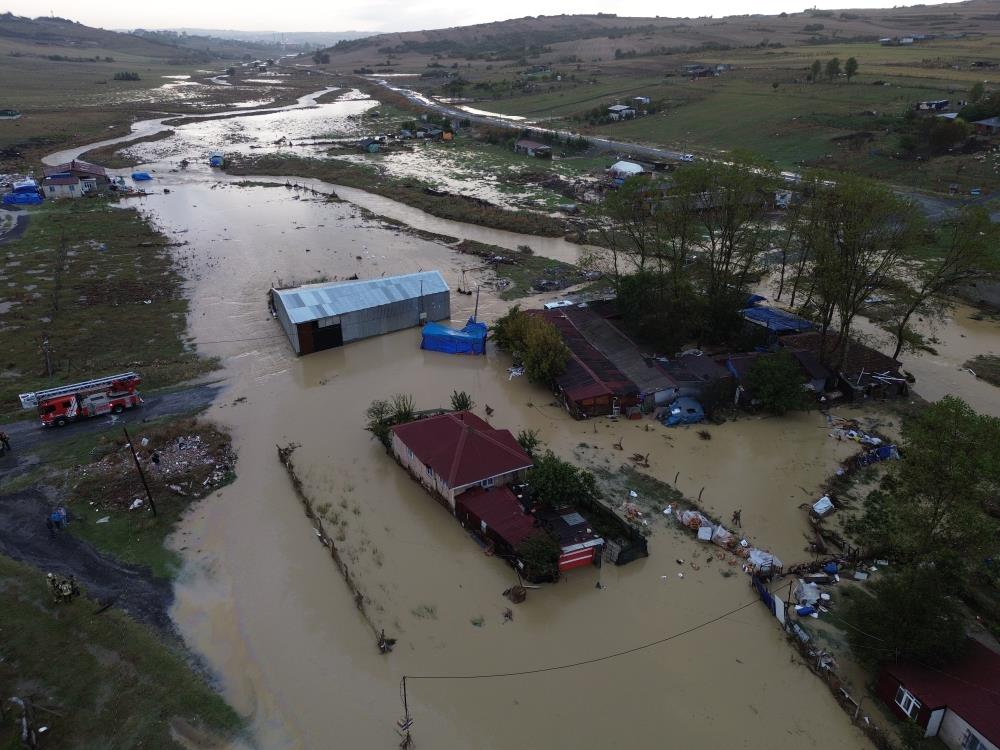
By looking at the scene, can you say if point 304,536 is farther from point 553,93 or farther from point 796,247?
point 553,93

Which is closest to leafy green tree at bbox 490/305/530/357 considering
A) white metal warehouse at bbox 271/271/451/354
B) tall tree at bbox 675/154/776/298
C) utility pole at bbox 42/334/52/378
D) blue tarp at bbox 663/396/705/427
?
white metal warehouse at bbox 271/271/451/354

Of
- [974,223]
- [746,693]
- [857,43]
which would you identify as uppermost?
[857,43]

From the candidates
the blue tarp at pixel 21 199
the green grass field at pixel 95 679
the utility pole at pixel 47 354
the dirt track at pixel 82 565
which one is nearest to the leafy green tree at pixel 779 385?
the green grass field at pixel 95 679

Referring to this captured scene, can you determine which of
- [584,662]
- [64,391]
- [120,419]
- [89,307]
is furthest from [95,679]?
[89,307]

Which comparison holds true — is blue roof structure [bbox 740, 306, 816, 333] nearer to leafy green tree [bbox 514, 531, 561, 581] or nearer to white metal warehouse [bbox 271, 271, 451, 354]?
white metal warehouse [bbox 271, 271, 451, 354]

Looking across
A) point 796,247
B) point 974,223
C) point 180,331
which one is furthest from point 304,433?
point 796,247

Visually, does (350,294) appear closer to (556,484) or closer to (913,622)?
(556,484)

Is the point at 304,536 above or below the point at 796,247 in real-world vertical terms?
below

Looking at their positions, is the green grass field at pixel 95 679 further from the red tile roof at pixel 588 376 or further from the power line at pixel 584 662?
the red tile roof at pixel 588 376
